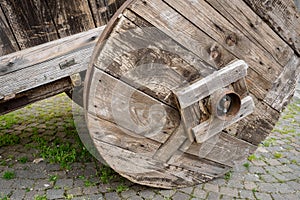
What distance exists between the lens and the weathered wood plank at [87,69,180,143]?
188 centimetres

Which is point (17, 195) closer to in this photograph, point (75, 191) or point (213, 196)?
point (75, 191)

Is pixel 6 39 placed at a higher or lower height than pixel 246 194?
higher

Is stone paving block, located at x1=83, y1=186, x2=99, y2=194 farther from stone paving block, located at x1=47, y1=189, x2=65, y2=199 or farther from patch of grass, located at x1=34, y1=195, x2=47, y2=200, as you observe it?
patch of grass, located at x1=34, y1=195, x2=47, y2=200

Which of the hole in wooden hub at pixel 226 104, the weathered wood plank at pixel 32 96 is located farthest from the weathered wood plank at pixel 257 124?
the weathered wood plank at pixel 32 96

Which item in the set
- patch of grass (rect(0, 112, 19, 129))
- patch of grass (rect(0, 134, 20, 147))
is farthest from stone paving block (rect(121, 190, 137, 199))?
patch of grass (rect(0, 112, 19, 129))

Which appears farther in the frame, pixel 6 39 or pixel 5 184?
pixel 5 184

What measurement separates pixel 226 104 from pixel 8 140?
9.25 ft

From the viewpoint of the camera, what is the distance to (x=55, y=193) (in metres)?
2.56

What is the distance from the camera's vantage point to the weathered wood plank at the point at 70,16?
224 cm

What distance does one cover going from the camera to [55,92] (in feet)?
7.79

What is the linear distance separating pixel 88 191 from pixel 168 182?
76 centimetres

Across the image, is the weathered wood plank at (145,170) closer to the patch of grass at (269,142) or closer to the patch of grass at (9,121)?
the patch of grass at (269,142)

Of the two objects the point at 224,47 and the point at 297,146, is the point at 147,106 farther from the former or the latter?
the point at 297,146

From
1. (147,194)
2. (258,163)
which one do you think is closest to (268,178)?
(258,163)
